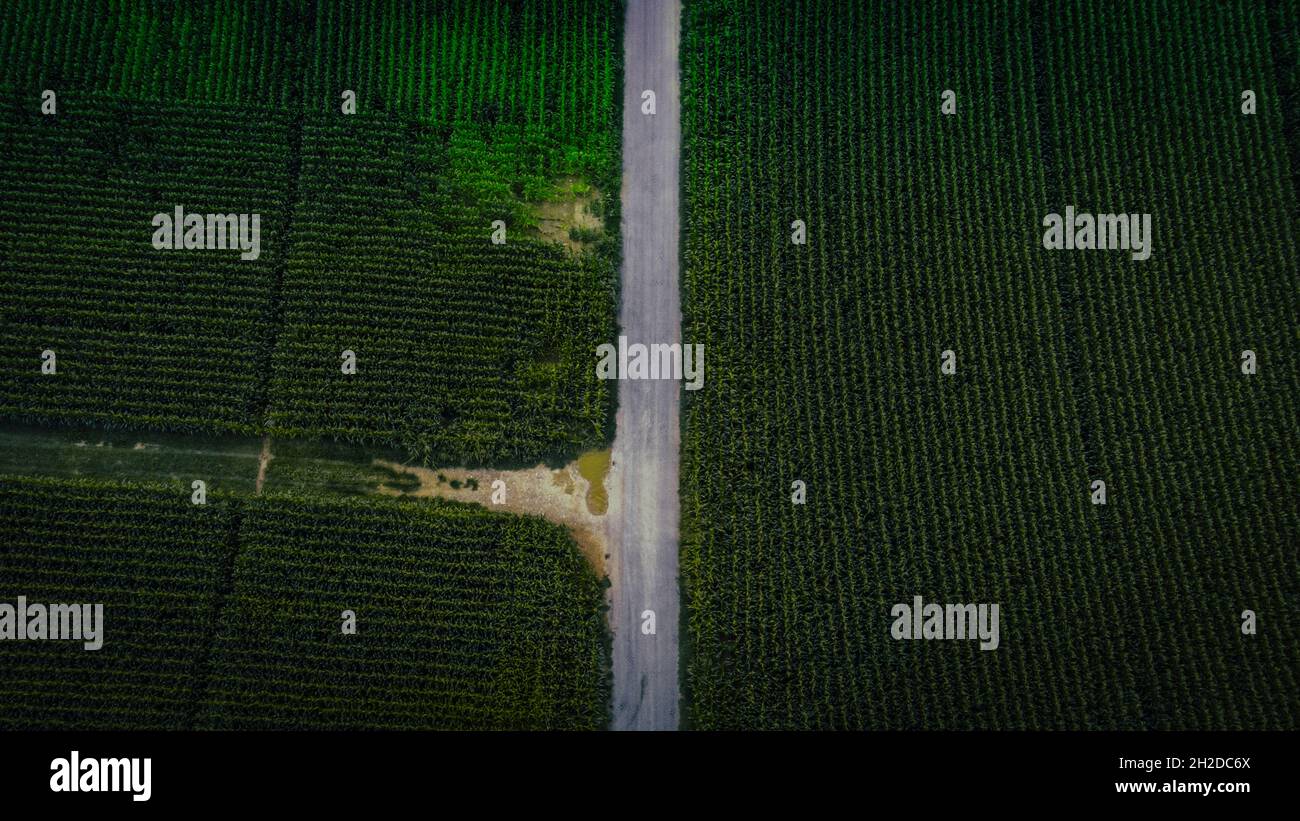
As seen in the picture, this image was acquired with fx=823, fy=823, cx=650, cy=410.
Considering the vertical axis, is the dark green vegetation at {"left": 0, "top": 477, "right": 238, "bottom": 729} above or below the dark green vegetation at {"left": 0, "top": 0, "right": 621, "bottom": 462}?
below

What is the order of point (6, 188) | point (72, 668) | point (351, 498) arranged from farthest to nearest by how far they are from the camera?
point (6, 188) → point (351, 498) → point (72, 668)

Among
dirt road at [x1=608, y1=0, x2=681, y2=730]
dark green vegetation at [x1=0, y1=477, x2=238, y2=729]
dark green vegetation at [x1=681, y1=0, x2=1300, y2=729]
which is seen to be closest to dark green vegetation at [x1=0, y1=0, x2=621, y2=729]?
dark green vegetation at [x1=0, y1=477, x2=238, y2=729]

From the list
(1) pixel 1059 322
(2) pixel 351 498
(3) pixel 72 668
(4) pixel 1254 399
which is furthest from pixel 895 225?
(3) pixel 72 668

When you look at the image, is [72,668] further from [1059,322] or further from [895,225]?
[1059,322]

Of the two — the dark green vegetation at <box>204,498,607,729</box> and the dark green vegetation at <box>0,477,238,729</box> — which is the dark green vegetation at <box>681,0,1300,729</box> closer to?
the dark green vegetation at <box>204,498,607,729</box>

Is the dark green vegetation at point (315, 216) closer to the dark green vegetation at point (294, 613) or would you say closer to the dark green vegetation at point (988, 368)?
the dark green vegetation at point (294, 613)
